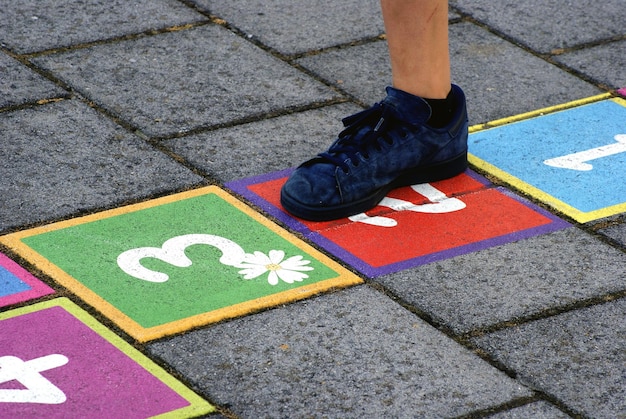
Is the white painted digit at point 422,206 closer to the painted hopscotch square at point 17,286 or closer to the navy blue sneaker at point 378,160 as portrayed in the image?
the navy blue sneaker at point 378,160

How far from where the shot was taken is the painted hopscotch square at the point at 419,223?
3133mm

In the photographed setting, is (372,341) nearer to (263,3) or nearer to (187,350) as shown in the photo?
(187,350)

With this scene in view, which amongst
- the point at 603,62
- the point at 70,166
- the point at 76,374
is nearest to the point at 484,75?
the point at 603,62

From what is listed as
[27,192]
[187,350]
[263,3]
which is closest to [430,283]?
[187,350]

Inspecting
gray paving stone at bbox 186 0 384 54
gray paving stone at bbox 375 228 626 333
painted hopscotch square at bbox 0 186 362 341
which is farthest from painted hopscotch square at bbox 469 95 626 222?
gray paving stone at bbox 186 0 384 54

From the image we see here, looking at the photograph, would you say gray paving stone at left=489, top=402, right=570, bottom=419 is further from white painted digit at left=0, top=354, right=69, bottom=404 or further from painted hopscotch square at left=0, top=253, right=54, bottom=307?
painted hopscotch square at left=0, top=253, right=54, bottom=307

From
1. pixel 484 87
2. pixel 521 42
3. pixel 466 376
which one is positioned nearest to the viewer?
pixel 466 376

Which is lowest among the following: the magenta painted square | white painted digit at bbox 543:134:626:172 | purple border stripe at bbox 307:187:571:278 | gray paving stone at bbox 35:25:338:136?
purple border stripe at bbox 307:187:571:278

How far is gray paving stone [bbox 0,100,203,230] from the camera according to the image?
3314 mm

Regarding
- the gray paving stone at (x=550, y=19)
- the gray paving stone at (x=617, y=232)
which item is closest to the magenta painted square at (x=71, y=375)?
the gray paving stone at (x=617, y=232)

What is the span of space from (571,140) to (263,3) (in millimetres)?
1695

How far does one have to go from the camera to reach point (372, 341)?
2.73 metres

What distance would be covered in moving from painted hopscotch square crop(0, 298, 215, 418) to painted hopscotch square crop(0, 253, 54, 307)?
0.19ft

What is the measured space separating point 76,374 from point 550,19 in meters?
→ 3.12
